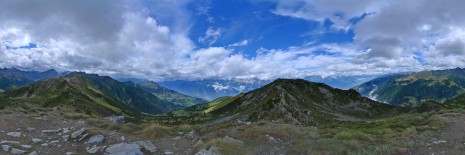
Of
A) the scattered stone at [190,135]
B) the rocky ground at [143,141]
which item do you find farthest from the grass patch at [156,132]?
the scattered stone at [190,135]

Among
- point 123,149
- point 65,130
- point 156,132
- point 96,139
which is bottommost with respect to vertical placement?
point 123,149

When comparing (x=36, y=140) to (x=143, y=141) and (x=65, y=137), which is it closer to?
(x=65, y=137)

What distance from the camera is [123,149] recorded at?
2741 cm

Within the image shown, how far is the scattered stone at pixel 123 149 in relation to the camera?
26781 millimetres

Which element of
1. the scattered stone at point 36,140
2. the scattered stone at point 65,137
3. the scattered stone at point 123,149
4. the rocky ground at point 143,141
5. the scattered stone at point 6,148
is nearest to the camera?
the scattered stone at point 6,148

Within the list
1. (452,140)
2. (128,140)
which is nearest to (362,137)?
(452,140)

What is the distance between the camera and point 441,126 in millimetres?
38125

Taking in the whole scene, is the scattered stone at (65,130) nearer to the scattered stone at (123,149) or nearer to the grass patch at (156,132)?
the grass patch at (156,132)

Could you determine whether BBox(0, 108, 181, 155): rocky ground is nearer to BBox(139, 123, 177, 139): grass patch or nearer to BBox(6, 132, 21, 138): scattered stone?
BBox(6, 132, 21, 138): scattered stone

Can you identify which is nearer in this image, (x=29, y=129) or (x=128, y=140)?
(x=128, y=140)

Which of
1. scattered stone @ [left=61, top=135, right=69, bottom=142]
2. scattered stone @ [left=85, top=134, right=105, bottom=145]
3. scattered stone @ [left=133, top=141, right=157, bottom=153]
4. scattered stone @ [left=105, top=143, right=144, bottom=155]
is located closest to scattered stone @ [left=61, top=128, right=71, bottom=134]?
scattered stone @ [left=61, top=135, right=69, bottom=142]

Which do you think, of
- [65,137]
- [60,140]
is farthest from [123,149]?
[65,137]

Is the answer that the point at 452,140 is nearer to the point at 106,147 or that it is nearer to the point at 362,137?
the point at 362,137

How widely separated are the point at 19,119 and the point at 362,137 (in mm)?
35184
